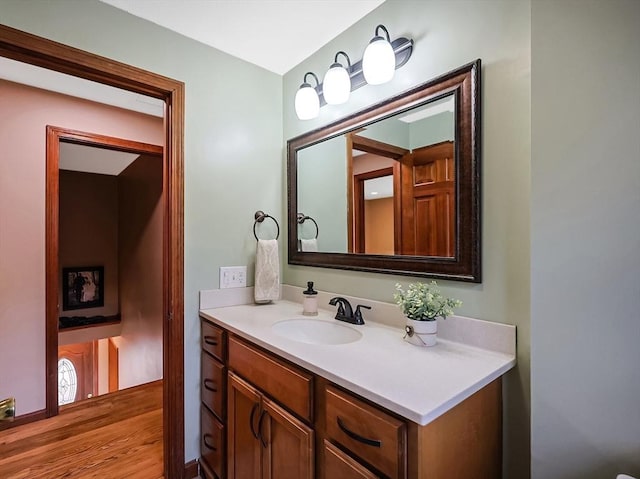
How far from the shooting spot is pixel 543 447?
2.99ft

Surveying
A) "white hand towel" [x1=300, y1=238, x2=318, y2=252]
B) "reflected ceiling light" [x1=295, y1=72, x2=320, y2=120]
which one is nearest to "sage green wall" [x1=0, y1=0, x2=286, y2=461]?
"white hand towel" [x1=300, y1=238, x2=318, y2=252]

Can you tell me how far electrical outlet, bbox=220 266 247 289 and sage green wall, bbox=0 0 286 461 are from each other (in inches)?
1.3

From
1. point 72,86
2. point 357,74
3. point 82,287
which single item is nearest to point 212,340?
point 357,74

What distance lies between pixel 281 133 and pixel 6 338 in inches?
87.3

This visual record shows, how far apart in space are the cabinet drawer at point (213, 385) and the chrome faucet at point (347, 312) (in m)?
0.60

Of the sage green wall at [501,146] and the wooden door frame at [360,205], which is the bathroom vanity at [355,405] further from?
the wooden door frame at [360,205]

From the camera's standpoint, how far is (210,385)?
1.58m

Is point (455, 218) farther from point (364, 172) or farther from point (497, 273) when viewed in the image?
point (364, 172)

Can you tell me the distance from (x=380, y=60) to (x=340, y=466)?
4.74ft

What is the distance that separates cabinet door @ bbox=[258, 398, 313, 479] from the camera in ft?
3.23

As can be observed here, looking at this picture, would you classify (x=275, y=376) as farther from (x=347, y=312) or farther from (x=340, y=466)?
(x=347, y=312)

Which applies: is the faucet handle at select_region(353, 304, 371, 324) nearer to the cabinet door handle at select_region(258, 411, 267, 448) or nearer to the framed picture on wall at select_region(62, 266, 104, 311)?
the cabinet door handle at select_region(258, 411, 267, 448)

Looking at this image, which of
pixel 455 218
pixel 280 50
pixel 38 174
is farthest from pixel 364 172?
pixel 38 174

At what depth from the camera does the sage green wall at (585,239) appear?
0.84 meters
